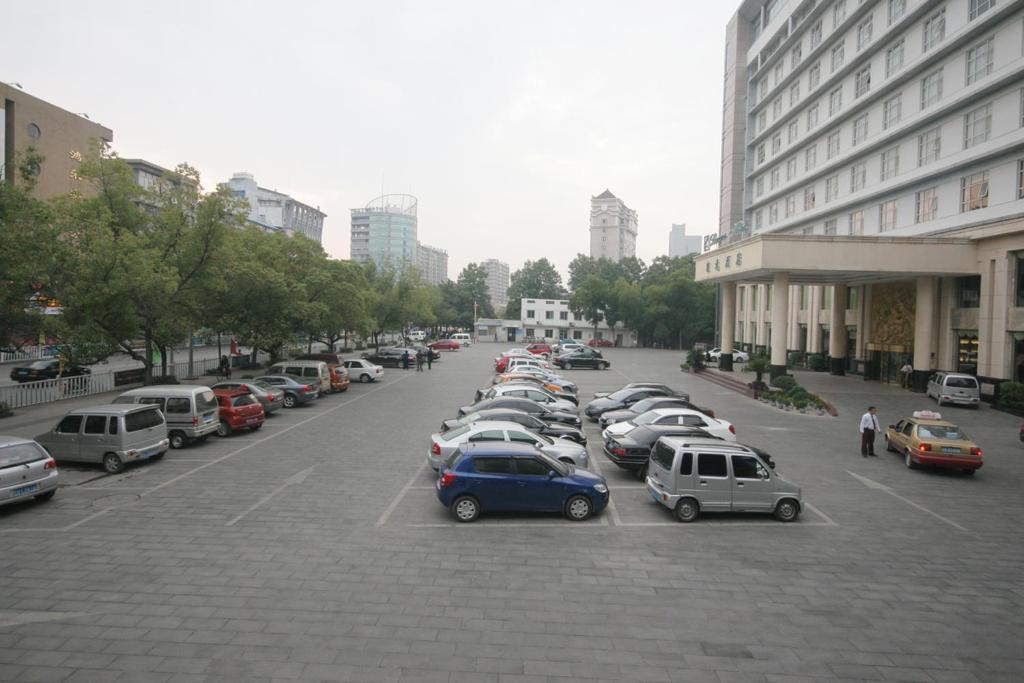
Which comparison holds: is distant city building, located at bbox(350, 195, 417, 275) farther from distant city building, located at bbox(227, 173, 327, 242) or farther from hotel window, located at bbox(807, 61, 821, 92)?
hotel window, located at bbox(807, 61, 821, 92)

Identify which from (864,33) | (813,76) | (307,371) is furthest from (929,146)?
(307,371)

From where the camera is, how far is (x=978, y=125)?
2811 cm

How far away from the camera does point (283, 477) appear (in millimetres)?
13844

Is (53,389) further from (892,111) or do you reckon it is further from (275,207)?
(275,207)

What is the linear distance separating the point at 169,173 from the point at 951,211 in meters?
35.6

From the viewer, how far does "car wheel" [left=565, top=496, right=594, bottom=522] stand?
1112 cm

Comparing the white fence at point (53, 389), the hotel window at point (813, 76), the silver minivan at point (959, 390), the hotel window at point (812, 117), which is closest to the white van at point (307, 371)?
the white fence at point (53, 389)

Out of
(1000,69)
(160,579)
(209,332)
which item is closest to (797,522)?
(160,579)

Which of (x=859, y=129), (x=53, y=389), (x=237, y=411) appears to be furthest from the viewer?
(x=859, y=129)

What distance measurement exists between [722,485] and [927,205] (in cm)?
2914

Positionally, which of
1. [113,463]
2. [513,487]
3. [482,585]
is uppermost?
[513,487]

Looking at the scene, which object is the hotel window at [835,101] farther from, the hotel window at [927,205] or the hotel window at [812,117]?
the hotel window at [927,205]

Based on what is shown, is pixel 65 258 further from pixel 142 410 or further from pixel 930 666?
pixel 930 666

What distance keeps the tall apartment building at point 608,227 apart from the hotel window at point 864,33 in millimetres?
120464
